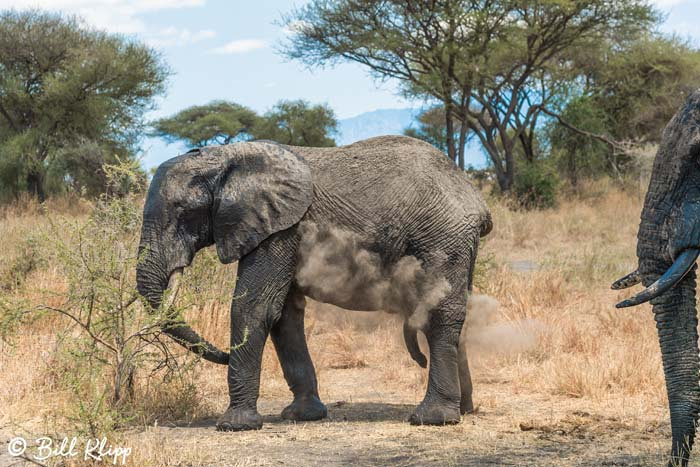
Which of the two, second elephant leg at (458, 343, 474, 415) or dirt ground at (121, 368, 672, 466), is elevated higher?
second elephant leg at (458, 343, 474, 415)

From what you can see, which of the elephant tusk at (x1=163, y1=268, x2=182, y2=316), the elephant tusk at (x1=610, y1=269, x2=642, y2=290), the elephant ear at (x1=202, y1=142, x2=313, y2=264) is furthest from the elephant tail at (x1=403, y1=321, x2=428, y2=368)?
the elephant tusk at (x1=610, y1=269, x2=642, y2=290)

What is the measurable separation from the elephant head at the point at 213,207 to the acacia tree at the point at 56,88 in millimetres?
19134

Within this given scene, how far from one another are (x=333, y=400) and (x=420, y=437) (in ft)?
5.40

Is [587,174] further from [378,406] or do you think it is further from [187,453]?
[187,453]

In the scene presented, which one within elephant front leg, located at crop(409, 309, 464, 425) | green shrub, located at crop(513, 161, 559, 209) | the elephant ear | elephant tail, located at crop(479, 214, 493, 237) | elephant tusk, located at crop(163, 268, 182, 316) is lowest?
Answer: elephant front leg, located at crop(409, 309, 464, 425)

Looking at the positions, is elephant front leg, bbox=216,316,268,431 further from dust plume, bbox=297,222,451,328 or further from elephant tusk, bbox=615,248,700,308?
elephant tusk, bbox=615,248,700,308

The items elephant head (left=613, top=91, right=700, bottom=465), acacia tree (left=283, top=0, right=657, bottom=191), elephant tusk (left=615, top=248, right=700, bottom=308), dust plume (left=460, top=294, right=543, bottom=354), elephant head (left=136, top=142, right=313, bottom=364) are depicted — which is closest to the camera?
elephant tusk (left=615, top=248, right=700, bottom=308)

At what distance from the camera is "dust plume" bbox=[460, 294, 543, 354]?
774 centimetres

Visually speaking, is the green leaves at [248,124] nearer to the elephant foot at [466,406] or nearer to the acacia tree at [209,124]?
the acacia tree at [209,124]

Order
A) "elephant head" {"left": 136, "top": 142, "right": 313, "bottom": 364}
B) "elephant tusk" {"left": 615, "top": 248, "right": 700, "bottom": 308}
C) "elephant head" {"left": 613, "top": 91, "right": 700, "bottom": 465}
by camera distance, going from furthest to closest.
→ "elephant head" {"left": 136, "top": 142, "right": 313, "bottom": 364} → "elephant head" {"left": 613, "top": 91, "right": 700, "bottom": 465} → "elephant tusk" {"left": 615, "top": 248, "right": 700, "bottom": 308}

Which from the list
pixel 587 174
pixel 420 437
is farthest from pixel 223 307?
pixel 587 174

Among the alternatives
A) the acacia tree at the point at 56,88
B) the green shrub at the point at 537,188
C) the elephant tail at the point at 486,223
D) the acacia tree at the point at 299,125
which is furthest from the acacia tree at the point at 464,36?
the elephant tail at the point at 486,223

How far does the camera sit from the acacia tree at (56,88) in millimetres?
25688

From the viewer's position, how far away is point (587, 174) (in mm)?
28328
